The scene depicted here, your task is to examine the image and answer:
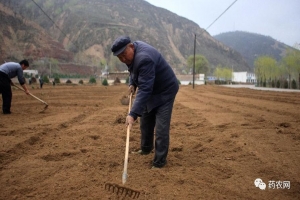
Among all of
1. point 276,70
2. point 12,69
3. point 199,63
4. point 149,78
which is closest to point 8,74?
point 12,69

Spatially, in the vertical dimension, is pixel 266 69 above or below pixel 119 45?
above

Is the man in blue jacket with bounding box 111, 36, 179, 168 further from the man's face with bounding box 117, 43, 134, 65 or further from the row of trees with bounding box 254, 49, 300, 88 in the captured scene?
the row of trees with bounding box 254, 49, 300, 88

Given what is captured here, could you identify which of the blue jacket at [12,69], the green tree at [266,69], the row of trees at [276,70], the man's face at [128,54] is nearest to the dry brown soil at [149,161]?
the man's face at [128,54]

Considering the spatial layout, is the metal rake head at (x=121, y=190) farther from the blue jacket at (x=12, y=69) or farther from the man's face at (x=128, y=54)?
the blue jacket at (x=12, y=69)

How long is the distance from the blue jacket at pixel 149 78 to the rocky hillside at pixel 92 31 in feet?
75.3

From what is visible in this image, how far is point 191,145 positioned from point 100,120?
3239 mm

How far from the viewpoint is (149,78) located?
10.6ft

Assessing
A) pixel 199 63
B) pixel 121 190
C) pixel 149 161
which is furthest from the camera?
pixel 199 63

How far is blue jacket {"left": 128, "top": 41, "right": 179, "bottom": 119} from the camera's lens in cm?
323

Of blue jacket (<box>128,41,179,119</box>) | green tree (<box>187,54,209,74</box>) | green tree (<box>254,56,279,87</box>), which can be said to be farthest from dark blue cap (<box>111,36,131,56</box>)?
green tree (<box>187,54,209,74</box>)

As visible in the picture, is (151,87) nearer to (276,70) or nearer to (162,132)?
(162,132)

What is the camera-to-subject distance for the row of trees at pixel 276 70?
42.8m

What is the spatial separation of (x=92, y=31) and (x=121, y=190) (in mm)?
107439

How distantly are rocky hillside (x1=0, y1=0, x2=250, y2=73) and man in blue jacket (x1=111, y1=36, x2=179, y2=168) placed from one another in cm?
2291
